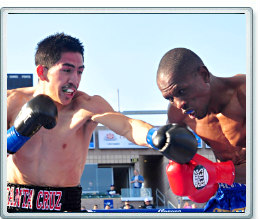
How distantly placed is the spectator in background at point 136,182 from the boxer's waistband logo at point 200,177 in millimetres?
1112

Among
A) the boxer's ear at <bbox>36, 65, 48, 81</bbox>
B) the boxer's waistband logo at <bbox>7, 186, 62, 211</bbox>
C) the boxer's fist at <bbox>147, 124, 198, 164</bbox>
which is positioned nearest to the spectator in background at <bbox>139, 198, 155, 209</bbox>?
the boxer's waistband logo at <bbox>7, 186, 62, 211</bbox>

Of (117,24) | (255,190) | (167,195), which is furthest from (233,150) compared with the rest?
(117,24)

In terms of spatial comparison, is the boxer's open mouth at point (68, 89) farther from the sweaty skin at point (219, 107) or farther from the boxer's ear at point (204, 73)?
the boxer's ear at point (204, 73)

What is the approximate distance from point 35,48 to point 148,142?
1.13 meters

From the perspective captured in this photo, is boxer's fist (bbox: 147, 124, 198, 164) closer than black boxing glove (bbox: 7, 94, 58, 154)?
Yes

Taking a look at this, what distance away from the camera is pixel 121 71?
3.38 m

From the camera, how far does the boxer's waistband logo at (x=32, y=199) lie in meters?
2.84

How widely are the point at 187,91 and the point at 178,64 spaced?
7.1 inches

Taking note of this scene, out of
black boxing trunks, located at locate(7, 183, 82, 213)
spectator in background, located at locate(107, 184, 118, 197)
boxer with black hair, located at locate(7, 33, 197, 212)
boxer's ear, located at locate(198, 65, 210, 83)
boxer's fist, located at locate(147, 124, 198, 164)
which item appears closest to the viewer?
boxer's fist, located at locate(147, 124, 198, 164)

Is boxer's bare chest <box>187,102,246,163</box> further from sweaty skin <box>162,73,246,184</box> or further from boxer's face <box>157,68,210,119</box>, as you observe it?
boxer's face <box>157,68,210,119</box>

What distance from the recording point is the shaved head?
10.2 ft

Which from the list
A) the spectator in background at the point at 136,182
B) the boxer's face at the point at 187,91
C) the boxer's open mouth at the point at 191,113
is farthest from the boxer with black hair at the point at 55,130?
the spectator in background at the point at 136,182

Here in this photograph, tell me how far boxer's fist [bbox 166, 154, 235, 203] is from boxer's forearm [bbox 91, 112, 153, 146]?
8.6 inches

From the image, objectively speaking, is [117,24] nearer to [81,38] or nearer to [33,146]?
[81,38]
